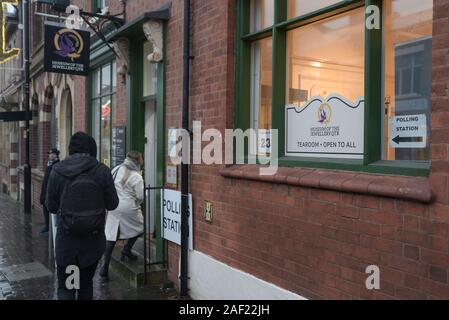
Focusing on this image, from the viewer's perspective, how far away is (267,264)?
14.8ft

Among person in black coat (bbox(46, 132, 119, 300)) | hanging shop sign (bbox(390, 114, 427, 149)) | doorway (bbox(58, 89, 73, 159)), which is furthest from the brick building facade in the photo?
doorway (bbox(58, 89, 73, 159))

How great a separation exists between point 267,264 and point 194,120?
1992 mm

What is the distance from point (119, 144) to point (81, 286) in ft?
12.9

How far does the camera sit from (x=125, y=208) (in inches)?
257

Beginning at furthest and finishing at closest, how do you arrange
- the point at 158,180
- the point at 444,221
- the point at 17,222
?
the point at 17,222, the point at 158,180, the point at 444,221

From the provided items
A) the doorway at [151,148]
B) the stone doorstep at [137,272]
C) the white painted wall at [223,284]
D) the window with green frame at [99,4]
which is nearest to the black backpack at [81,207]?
the white painted wall at [223,284]

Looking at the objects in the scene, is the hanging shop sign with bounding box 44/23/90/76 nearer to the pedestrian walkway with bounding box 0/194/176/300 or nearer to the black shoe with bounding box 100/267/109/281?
the pedestrian walkway with bounding box 0/194/176/300

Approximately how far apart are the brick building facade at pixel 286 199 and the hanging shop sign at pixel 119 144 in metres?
0.33

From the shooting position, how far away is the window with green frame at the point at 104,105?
887 cm

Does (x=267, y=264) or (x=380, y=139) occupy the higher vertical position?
(x=380, y=139)

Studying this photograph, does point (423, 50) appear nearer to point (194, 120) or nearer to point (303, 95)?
point (303, 95)

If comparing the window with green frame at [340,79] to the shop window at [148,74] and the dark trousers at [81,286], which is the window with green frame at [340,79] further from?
the shop window at [148,74]

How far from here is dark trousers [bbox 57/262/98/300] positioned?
4.39 m
